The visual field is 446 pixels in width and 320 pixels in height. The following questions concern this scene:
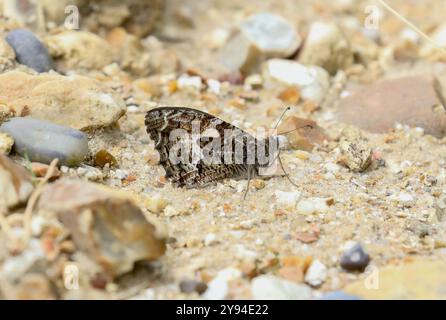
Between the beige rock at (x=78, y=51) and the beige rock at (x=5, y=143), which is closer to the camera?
the beige rock at (x=5, y=143)

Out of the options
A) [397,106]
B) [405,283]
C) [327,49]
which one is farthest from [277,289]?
[327,49]

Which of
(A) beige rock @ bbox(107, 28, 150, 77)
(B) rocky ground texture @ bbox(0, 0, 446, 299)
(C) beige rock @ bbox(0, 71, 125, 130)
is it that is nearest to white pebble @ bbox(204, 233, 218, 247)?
(B) rocky ground texture @ bbox(0, 0, 446, 299)

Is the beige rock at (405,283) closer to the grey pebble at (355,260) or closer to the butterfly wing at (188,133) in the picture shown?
the grey pebble at (355,260)

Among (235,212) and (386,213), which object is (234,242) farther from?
(386,213)

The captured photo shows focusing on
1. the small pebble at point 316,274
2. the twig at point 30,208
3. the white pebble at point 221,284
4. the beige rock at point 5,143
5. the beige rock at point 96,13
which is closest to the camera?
the twig at point 30,208

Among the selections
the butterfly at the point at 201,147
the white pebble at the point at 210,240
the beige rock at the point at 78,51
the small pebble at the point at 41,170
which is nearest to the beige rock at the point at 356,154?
the butterfly at the point at 201,147

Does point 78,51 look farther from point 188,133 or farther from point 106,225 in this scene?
point 106,225
